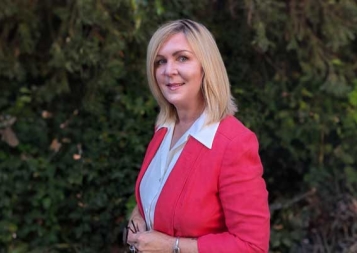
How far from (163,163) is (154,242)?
0.31 m

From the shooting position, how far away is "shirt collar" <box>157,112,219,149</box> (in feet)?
7.77

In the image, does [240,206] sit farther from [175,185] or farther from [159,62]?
[159,62]

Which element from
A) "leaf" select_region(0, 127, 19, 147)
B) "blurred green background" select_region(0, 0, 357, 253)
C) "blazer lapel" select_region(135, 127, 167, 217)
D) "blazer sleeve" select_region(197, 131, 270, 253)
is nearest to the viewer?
"blazer sleeve" select_region(197, 131, 270, 253)

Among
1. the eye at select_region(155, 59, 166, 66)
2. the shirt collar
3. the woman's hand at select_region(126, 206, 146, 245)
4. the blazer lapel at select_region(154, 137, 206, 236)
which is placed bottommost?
the woman's hand at select_region(126, 206, 146, 245)

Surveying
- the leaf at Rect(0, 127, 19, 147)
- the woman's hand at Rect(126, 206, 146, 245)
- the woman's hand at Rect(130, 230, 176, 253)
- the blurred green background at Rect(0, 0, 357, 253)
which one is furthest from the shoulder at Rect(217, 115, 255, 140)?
the leaf at Rect(0, 127, 19, 147)

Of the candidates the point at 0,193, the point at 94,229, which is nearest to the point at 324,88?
the point at 94,229

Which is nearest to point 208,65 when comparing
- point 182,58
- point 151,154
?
point 182,58

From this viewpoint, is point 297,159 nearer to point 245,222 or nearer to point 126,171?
point 126,171

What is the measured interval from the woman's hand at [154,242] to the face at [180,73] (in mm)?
481

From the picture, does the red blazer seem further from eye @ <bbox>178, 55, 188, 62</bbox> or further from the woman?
eye @ <bbox>178, 55, 188, 62</bbox>

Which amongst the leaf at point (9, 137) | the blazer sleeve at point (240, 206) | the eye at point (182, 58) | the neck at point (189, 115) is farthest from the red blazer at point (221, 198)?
the leaf at point (9, 137)

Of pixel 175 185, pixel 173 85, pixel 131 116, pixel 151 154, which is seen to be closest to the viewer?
pixel 175 185

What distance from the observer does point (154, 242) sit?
239cm

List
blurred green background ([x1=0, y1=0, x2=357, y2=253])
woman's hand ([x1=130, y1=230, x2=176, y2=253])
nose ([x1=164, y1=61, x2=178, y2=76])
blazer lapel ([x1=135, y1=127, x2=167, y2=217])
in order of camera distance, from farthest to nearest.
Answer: blurred green background ([x1=0, y1=0, x2=357, y2=253])
blazer lapel ([x1=135, y1=127, x2=167, y2=217])
nose ([x1=164, y1=61, x2=178, y2=76])
woman's hand ([x1=130, y1=230, x2=176, y2=253])
